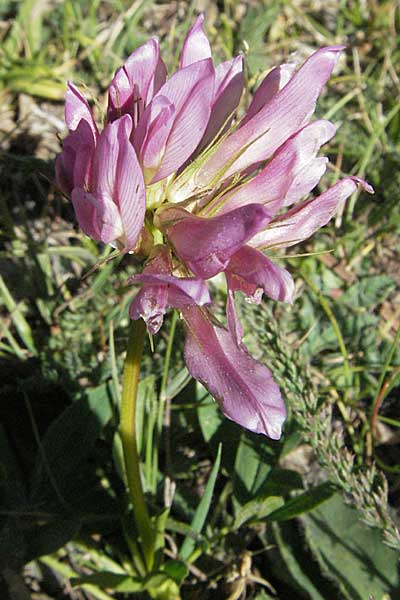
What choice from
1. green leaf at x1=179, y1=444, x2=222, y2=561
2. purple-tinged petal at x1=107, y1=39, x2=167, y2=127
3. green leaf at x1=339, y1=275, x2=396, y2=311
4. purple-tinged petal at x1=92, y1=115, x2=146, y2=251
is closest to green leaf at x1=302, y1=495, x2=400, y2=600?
green leaf at x1=179, y1=444, x2=222, y2=561

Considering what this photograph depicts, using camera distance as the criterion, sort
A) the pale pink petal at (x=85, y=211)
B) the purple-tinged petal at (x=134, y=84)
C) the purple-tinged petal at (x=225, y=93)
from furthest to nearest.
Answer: the purple-tinged petal at (x=225, y=93) < the purple-tinged petal at (x=134, y=84) < the pale pink petal at (x=85, y=211)

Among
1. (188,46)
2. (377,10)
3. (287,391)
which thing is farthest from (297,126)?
(377,10)

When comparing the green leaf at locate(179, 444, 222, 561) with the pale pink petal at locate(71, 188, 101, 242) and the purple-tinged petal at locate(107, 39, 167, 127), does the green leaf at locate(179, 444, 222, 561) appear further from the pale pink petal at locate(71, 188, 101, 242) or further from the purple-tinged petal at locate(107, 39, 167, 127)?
the purple-tinged petal at locate(107, 39, 167, 127)

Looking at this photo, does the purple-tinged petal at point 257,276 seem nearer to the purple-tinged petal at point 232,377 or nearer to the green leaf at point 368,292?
the purple-tinged petal at point 232,377

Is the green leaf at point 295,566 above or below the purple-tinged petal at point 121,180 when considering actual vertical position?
below

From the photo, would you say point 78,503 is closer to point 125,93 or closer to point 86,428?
point 86,428

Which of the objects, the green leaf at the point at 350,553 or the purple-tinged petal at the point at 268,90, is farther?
the green leaf at the point at 350,553

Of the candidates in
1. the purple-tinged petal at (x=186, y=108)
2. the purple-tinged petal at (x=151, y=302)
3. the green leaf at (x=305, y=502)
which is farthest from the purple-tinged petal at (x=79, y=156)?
the green leaf at (x=305, y=502)
